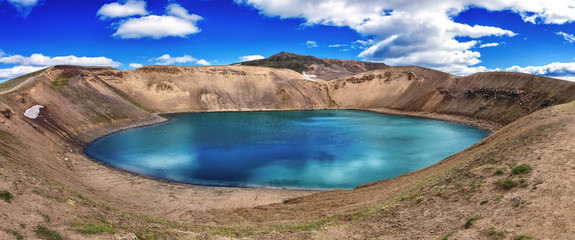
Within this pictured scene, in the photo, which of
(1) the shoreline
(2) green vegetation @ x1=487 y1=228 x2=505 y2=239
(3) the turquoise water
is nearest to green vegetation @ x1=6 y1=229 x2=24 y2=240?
(2) green vegetation @ x1=487 y1=228 x2=505 y2=239

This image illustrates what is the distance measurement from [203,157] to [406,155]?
21008mm

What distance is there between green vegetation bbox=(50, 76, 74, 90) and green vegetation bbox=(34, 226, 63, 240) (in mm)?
59394

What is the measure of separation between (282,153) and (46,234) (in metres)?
26.5

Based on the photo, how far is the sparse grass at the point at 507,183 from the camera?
11.6 meters

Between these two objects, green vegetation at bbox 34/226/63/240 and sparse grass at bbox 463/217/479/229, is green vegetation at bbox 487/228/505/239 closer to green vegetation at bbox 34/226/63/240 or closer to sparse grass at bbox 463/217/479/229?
sparse grass at bbox 463/217/479/229

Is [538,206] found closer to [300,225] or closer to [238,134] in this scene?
[300,225]

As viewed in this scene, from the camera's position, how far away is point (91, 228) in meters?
9.05

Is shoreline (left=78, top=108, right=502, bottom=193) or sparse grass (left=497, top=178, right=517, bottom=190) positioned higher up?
shoreline (left=78, top=108, right=502, bottom=193)

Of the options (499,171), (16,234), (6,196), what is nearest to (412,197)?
(499,171)

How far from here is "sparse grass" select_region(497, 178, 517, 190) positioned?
11.6 metres

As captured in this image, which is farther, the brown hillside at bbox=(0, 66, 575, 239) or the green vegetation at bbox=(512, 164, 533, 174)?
the green vegetation at bbox=(512, 164, 533, 174)

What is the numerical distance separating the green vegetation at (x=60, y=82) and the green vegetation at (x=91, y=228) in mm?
58984

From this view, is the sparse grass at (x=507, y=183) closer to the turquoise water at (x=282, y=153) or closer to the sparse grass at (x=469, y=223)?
the sparse grass at (x=469, y=223)

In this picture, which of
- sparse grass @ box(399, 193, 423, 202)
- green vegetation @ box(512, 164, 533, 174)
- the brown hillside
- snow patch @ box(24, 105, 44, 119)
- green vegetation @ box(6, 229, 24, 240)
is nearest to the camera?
green vegetation @ box(6, 229, 24, 240)
